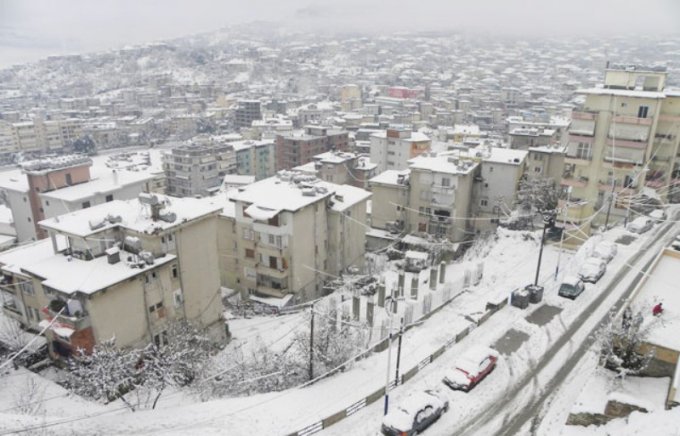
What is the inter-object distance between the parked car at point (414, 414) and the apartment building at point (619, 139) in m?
27.9

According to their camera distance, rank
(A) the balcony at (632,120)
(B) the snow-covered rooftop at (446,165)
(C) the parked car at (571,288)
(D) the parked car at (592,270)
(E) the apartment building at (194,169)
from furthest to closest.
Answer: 1. (E) the apartment building at (194,169)
2. (B) the snow-covered rooftop at (446,165)
3. (A) the balcony at (632,120)
4. (D) the parked car at (592,270)
5. (C) the parked car at (571,288)

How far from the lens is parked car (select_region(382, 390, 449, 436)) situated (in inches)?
696

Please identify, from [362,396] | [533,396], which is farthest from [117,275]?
[533,396]

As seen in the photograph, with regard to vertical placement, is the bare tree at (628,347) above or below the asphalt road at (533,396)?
above

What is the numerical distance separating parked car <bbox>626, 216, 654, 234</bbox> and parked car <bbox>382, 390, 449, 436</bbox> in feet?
90.6

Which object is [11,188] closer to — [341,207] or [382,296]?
[341,207]

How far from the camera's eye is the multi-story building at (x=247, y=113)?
5522 inches

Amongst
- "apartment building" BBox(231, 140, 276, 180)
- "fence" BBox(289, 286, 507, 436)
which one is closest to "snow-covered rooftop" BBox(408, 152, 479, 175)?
"fence" BBox(289, 286, 507, 436)

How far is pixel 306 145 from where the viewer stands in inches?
3447

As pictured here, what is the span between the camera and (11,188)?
4934 centimetres

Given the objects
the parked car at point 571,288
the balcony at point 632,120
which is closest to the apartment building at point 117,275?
the parked car at point 571,288

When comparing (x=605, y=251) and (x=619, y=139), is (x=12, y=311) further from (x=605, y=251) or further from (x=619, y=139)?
(x=619, y=139)

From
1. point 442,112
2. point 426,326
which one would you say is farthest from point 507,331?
point 442,112

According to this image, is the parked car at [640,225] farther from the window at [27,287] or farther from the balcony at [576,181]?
the window at [27,287]
